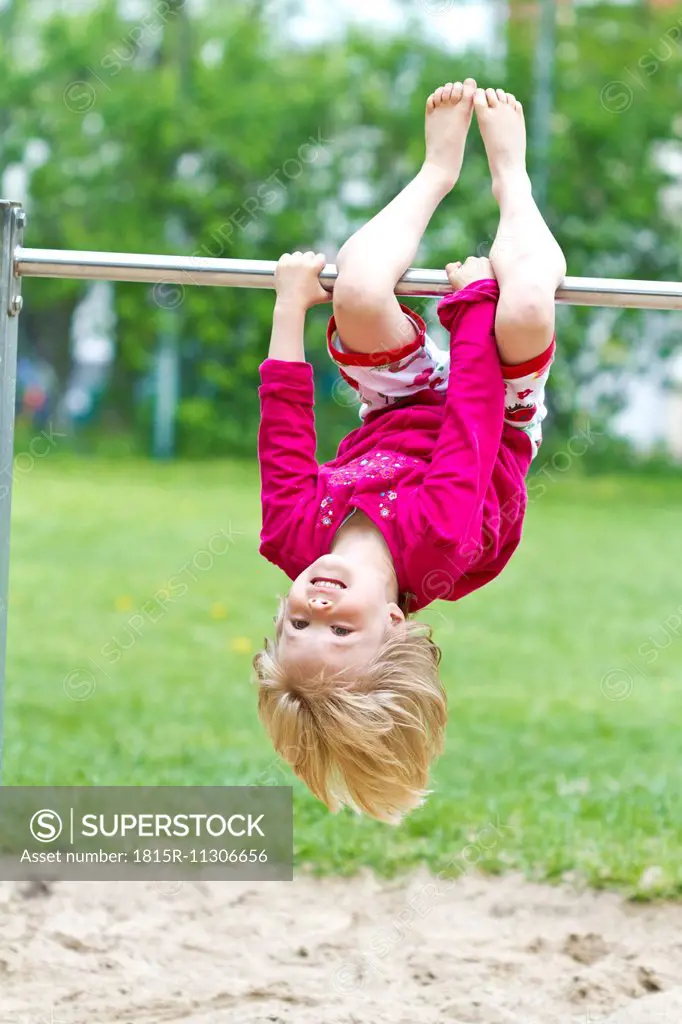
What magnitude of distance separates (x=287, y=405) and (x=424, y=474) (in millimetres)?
326

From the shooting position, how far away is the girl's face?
8.68ft

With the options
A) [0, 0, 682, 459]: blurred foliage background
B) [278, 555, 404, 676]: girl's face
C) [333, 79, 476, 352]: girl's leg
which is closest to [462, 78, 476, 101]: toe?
[333, 79, 476, 352]: girl's leg

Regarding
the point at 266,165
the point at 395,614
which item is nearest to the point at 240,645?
the point at 395,614

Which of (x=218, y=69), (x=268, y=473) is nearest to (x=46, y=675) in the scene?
(x=268, y=473)

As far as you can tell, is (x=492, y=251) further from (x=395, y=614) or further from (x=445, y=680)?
(x=445, y=680)

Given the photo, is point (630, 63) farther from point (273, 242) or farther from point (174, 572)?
point (174, 572)

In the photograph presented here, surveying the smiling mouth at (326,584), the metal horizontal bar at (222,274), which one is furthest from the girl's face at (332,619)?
the metal horizontal bar at (222,274)

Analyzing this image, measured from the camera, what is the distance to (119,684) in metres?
6.41

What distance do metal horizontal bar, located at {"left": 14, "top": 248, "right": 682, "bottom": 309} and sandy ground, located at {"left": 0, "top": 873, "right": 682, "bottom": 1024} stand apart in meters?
1.68

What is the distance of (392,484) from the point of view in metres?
2.82

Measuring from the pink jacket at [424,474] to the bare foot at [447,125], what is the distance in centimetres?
44

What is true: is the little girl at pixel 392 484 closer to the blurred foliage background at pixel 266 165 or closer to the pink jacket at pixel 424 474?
the pink jacket at pixel 424 474

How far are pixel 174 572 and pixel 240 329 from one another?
6271 millimetres

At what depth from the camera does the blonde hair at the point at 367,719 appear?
2.65 m
